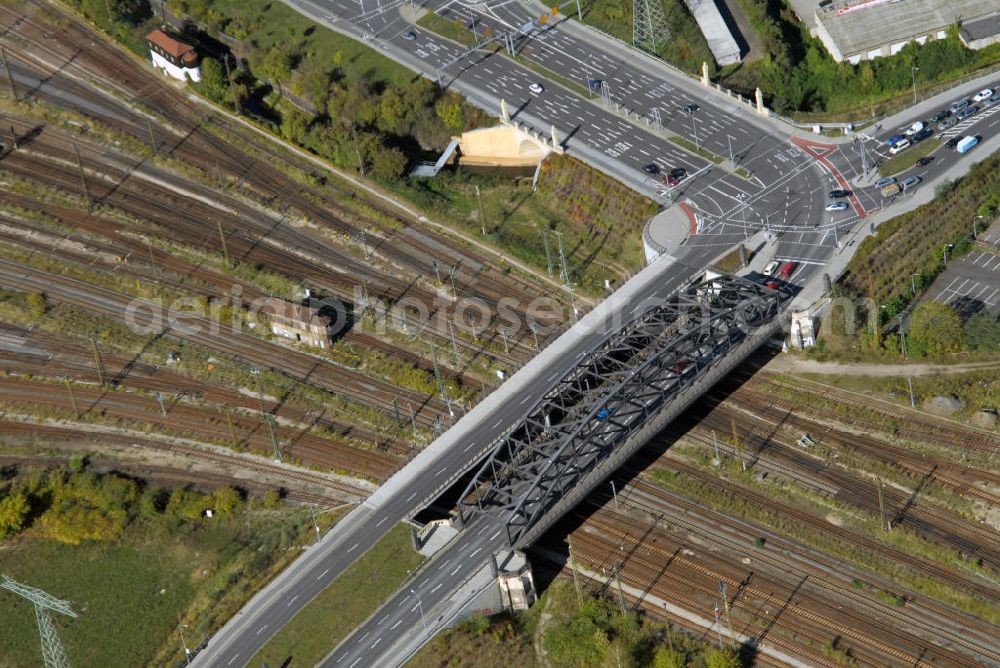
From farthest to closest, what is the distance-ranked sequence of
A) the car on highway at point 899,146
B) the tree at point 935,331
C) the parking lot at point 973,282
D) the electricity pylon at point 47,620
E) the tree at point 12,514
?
the car on highway at point 899,146, the parking lot at point 973,282, the tree at point 12,514, the tree at point 935,331, the electricity pylon at point 47,620

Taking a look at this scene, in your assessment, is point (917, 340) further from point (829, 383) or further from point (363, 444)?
point (363, 444)

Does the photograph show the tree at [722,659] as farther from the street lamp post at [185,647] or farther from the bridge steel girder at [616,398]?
the street lamp post at [185,647]

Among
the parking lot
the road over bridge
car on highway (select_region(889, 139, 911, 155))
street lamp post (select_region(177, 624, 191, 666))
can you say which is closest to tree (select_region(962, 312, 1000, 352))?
the parking lot

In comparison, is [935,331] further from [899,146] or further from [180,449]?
[180,449]

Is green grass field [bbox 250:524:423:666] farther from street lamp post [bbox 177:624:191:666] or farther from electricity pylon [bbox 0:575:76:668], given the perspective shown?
electricity pylon [bbox 0:575:76:668]

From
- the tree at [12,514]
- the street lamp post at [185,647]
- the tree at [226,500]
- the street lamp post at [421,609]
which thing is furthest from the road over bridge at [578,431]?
the tree at [12,514]

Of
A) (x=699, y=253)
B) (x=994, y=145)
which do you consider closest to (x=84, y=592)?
(x=699, y=253)

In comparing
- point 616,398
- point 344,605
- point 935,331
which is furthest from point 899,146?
point 344,605
